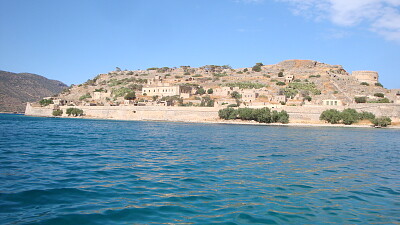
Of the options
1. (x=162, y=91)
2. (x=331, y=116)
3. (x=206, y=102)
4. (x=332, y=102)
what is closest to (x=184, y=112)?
(x=206, y=102)

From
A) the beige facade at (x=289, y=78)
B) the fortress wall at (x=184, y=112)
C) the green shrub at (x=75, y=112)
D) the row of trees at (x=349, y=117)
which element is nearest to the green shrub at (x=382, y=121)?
the row of trees at (x=349, y=117)

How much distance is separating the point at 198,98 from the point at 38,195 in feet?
198

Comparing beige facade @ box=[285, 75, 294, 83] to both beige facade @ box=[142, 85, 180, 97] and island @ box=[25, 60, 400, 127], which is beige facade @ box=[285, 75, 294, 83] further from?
beige facade @ box=[142, 85, 180, 97]

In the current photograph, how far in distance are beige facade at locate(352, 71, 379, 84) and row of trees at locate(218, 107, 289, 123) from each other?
38782 millimetres

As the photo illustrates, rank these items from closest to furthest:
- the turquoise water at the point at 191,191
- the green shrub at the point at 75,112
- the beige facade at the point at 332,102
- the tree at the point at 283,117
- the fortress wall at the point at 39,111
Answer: the turquoise water at the point at 191,191, the tree at the point at 283,117, the beige facade at the point at 332,102, the green shrub at the point at 75,112, the fortress wall at the point at 39,111

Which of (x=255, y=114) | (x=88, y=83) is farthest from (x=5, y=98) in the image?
(x=255, y=114)

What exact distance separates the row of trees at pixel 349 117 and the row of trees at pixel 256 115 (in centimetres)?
574

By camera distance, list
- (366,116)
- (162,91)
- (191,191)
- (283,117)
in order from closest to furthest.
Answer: (191,191)
(366,116)
(283,117)
(162,91)

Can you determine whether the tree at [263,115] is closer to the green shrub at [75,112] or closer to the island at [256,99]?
the island at [256,99]

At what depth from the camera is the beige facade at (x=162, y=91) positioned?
72.4 m

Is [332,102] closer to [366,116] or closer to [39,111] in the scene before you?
[366,116]

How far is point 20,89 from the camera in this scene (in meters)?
134

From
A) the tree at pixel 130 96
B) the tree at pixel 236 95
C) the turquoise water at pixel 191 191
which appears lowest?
the turquoise water at pixel 191 191

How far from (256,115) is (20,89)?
4545 inches
